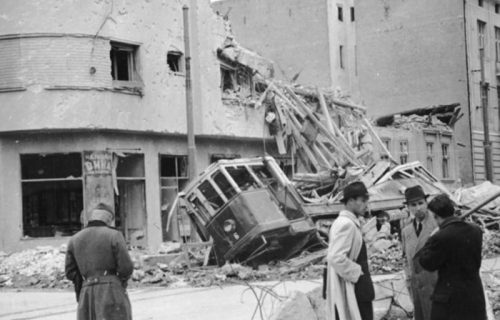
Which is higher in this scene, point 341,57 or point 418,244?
point 341,57

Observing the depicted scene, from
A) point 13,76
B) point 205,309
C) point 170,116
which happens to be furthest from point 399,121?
point 205,309

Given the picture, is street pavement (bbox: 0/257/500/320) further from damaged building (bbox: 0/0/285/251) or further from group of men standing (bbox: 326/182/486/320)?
damaged building (bbox: 0/0/285/251)

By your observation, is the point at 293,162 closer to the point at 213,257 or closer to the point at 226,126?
the point at 226,126

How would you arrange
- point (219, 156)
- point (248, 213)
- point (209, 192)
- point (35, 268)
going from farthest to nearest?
point (219, 156)
point (35, 268)
point (209, 192)
point (248, 213)

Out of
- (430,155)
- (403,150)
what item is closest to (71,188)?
(403,150)

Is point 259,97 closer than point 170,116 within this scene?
No

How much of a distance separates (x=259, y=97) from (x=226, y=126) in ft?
6.61

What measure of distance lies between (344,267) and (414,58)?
125 feet

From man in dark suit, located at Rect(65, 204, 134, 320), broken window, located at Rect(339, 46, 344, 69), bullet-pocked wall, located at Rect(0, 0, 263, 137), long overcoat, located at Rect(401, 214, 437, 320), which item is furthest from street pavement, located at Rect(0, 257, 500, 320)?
broken window, located at Rect(339, 46, 344, 69)

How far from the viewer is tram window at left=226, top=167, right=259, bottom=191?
18078 mm

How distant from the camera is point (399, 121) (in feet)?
127

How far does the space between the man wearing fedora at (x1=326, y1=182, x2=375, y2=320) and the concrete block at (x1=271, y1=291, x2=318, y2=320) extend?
1.95 m

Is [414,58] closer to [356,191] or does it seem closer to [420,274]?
[420,274]

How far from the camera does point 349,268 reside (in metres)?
6.28
